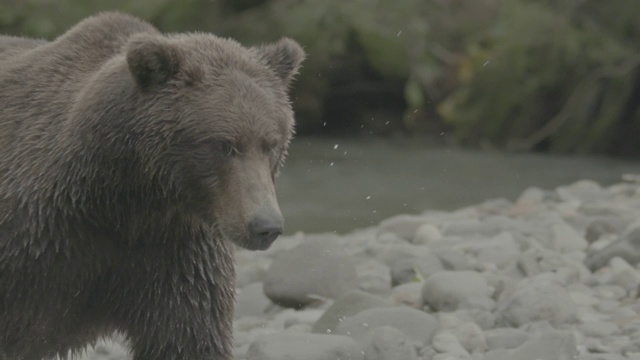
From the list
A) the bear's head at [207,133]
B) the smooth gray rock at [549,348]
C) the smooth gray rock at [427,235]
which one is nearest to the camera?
the bear's head at [207,133]

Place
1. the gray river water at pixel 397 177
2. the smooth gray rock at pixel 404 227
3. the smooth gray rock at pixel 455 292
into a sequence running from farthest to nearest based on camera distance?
the gray river water at pixel 397 177 → the smooth gray rock at pixel 404 227 → the smooth gray rock at pixel 455 292

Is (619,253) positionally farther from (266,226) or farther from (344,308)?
(266,226)

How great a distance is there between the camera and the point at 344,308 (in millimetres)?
7035

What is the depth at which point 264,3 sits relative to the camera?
1980 cm

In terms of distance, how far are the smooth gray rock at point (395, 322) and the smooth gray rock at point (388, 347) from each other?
12.3 inches

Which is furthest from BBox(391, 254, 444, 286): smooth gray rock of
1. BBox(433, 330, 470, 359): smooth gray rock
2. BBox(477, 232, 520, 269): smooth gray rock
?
BBox(433, 330, 470, 359): smooth gray rock

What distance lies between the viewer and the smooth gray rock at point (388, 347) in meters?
6.18

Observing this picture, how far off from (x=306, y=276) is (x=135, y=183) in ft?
11.0

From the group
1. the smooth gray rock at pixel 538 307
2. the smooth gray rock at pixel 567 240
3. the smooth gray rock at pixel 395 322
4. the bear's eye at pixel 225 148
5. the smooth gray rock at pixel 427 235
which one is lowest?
the smooth gray rock at pixel 427 235

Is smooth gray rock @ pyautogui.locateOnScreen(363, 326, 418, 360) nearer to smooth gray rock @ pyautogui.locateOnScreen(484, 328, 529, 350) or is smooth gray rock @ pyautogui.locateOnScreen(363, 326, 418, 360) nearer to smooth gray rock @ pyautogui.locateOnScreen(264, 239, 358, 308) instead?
smooth gray rock @ pyautogui.locateOnScreen(484, 328, 529, 350)

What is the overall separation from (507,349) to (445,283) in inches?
48.2

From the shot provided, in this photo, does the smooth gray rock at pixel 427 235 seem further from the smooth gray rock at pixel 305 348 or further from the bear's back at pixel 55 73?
the bear's back at pixel 55 73

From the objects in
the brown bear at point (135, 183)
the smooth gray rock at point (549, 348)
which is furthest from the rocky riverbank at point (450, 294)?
the brown bear at point (135, 183)

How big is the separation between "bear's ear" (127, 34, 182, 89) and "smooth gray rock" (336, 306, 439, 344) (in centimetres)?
242
